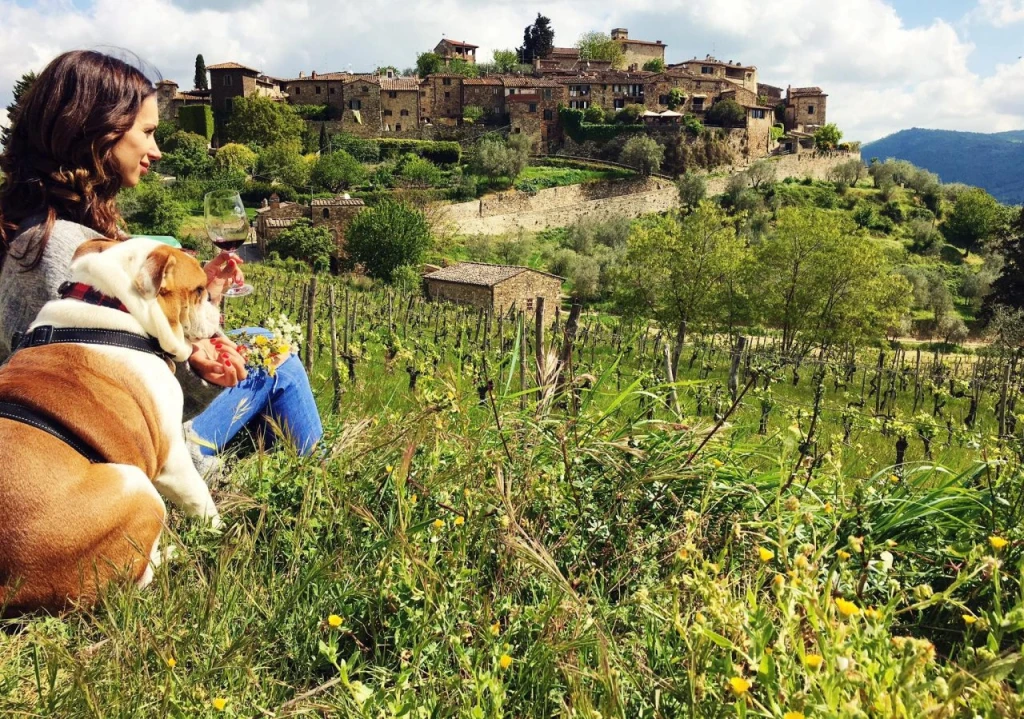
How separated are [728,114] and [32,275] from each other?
236ft

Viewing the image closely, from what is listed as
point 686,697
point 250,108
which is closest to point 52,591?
point 686,697

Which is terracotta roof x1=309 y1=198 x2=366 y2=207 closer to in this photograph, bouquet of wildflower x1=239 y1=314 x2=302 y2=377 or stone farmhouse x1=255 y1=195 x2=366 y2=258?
stone farmhouse x1=255 y1=195 x2=366 y2=258

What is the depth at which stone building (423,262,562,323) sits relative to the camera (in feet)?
98.2

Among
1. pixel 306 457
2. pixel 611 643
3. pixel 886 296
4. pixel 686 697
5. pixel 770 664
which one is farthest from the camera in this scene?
pixel 886 296

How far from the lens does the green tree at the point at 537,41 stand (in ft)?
279

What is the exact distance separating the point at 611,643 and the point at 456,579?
447 mm

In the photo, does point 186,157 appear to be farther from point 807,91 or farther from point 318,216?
point 807,91

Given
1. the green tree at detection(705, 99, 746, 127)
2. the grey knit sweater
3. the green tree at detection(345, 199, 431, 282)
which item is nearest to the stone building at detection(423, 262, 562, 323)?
the green tree at detection(345, 199, 431, 282)

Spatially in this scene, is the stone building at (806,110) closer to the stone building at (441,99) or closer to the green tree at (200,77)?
the stone building at (441,99)

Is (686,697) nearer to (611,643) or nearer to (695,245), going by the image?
(611,643)

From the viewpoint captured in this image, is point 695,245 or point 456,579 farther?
point 695,245

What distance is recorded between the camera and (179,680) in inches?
63.4

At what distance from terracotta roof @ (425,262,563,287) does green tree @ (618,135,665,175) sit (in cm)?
3208

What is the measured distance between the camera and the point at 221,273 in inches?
105
